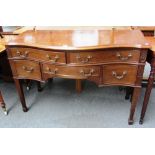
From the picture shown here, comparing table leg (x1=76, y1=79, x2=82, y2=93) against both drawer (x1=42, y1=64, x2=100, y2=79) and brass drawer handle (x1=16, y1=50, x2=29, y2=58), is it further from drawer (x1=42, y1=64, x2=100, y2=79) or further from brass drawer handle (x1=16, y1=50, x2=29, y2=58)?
brass drawer handle (x1=16, y1=50, x2=29, y2=58)

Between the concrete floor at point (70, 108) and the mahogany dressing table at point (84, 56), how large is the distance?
0.36 metres

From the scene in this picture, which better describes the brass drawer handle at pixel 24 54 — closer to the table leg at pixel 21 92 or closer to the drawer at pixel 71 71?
the drawer at pixel 71 71

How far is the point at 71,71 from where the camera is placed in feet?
4.43

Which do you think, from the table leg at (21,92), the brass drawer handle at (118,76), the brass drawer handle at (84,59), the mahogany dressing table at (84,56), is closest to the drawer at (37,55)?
the mahogany dressing table at (84,56)

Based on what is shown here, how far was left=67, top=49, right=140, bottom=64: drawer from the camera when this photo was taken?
1242 mm

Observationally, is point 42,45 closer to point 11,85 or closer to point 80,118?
point 80,118

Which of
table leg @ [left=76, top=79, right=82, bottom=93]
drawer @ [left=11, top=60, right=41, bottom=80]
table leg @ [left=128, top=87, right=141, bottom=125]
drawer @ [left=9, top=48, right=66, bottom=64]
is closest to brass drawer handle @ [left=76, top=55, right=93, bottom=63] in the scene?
drawer @ [left=9, top=48, right=66, bottom=64]

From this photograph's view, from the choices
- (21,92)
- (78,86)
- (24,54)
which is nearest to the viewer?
(24,54)

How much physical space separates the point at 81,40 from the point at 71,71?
242mm

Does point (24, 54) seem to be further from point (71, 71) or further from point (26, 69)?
point (71, 71)

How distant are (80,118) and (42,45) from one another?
81 centimetres

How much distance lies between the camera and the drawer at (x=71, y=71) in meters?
1.33

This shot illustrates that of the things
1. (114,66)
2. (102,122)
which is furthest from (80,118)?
(114,66)

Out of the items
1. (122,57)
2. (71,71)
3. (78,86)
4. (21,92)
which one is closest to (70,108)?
(78,86)
